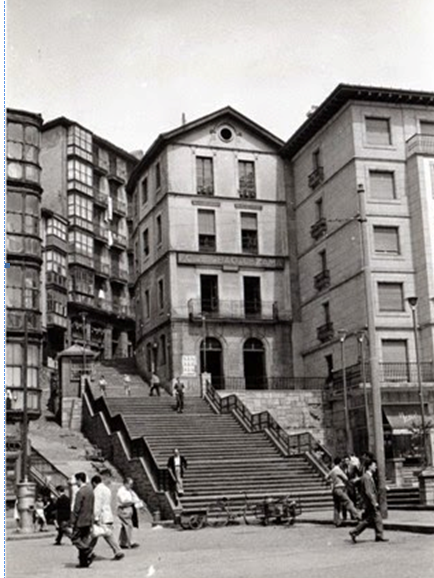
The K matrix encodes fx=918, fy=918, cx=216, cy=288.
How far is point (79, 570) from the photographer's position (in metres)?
15.5

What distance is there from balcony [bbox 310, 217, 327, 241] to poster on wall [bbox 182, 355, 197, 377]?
8.94 m

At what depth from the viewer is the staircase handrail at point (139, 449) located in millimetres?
29578

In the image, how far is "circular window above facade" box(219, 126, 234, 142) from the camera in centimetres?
5053

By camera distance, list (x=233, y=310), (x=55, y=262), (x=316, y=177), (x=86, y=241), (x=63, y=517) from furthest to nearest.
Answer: (x=86, y=241) → (x=55, y=262) → (x=233, y=310) → (x=316, y=177) → (x=63, y=517)

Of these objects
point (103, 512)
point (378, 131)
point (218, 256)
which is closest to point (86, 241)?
point (218, 256)

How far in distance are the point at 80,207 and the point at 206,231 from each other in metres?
22.8

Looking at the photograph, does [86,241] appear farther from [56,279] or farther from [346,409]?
[346,409]

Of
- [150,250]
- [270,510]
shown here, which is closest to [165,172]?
[150,250]

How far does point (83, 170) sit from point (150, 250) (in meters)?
21.0

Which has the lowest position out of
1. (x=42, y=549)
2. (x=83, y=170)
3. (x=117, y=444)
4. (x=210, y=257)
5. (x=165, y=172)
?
(x=42, y=549)

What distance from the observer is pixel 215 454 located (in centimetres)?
3381

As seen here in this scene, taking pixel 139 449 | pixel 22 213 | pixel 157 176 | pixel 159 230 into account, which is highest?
pixel 157 176

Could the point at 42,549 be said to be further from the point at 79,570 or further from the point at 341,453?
the point at 341,453

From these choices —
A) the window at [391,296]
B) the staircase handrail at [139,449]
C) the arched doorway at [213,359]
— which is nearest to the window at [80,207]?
the arched doorway at [213,359]
